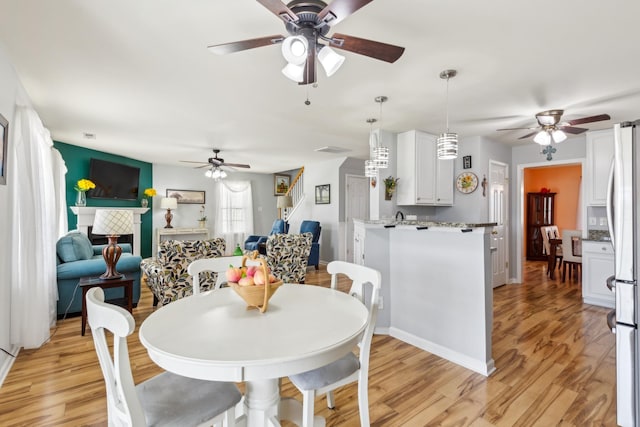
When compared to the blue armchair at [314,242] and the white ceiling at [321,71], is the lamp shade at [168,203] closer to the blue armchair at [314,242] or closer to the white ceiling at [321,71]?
the white ceiling at [321,71]

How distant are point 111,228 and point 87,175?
3.40m

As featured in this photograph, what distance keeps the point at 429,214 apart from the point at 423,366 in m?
2.81

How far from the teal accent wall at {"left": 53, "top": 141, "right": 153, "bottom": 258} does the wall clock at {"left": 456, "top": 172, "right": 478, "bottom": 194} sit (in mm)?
6476

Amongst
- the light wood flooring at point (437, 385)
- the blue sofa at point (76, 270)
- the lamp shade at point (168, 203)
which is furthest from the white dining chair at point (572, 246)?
the lamp shade at point (168, 203)

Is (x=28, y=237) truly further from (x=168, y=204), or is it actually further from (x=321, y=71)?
(x=168, y=204)

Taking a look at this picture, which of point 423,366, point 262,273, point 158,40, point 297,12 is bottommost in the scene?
point 423,366

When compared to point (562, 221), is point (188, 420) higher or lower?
lower

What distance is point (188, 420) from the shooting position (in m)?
1.14

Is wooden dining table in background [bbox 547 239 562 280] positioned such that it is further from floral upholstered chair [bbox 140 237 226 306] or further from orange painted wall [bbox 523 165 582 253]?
floral upholstered chair [bbox 140 237 226 306]

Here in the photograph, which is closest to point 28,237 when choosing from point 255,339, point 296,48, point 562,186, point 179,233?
point 255,339

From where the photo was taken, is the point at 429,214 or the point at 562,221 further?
the point at 562,221

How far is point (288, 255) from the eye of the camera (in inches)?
173

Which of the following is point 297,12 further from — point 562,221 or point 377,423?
point 562,221

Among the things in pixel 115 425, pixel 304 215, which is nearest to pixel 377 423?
pixel 115 425
